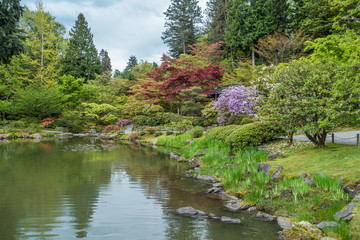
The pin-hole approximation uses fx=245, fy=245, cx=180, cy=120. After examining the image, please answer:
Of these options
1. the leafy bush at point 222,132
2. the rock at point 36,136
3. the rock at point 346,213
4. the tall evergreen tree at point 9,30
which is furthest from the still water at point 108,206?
the tall evergreen tree at point 9,30

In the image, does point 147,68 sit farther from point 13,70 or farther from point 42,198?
point 42,198

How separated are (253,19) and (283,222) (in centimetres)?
2549

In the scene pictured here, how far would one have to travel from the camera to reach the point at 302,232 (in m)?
3.59

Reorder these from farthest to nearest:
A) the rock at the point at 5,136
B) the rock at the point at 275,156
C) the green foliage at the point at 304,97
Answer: the rock at the point at 5,136
the rock at the point at 275,156
the green foliage at the point at 304,97

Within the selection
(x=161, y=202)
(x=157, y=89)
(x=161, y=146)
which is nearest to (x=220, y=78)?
(x=157, y=89)

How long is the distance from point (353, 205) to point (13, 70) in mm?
32706

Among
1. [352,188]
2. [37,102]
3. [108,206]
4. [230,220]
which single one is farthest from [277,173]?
[37,102]

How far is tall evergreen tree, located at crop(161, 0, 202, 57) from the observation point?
123 ft

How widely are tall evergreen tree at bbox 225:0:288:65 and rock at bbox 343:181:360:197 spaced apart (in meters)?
22.7

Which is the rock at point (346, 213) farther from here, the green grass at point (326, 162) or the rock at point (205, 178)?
the rock at point (205, 178)

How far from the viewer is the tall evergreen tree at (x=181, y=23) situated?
123 ft

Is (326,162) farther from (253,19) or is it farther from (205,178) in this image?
(253,19)

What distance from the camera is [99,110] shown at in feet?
94.8

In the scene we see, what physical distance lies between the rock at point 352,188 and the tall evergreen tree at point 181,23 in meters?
34.6
